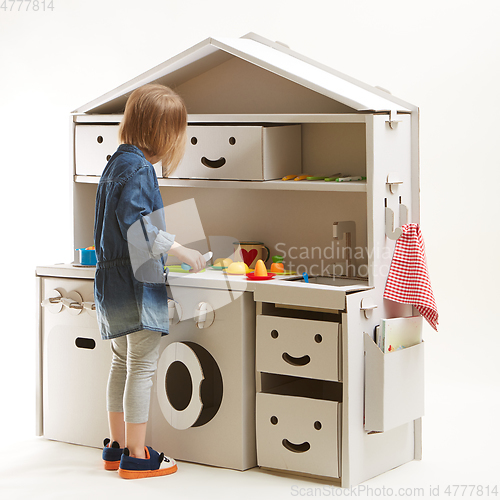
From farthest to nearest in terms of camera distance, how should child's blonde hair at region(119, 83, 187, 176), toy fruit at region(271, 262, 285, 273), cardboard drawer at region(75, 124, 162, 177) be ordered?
cardboard drawer at region(75, 124, 162, 177) < toy fruit at region(271, 262, 285, 273) < child's blonde hair at region(119, 83, 187, 176)

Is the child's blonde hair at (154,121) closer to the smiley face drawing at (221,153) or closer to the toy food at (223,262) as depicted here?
the smiley face drawing at (221,153)

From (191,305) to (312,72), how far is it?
0.75 meters

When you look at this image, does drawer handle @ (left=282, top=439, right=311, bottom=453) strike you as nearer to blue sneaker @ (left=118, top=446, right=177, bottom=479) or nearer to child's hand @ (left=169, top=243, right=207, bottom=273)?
blue sneaker @ (left=118, top=446, right=177, bottom=479)

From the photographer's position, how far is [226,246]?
276cm

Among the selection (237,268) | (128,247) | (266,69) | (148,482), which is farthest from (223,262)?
(148,482)

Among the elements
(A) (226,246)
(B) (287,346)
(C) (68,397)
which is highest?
(A) (226,246)

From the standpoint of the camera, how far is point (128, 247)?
2.22 m

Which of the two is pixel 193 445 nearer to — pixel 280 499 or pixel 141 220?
pixel 280 499

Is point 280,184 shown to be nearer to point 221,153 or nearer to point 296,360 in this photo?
point 221,153

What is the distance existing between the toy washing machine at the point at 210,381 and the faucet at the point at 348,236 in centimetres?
34

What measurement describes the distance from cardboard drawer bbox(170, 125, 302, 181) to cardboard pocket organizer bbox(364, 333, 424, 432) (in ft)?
1.86

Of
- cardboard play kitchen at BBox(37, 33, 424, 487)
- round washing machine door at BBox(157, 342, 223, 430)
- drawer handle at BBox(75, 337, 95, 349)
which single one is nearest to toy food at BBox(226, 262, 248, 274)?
cardboard play kitchen at BBox(37, 33, 424, 487)

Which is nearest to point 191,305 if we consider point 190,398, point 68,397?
point 190,398

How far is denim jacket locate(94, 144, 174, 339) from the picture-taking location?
2.20 metres
